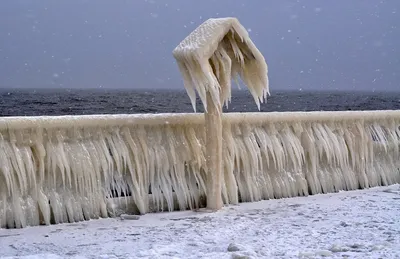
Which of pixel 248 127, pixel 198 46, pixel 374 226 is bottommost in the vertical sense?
pixel 374 226

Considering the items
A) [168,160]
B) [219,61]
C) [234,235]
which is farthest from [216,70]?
[234,235]

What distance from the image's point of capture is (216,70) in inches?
195

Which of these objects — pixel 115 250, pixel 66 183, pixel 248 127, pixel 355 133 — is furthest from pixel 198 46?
pixel 355 133

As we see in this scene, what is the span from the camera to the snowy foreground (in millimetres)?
3654

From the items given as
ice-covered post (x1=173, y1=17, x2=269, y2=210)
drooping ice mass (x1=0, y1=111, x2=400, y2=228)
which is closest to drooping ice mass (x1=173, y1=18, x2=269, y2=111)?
ice-covered post (x1=173, y1=17, x2=269, y2=210)

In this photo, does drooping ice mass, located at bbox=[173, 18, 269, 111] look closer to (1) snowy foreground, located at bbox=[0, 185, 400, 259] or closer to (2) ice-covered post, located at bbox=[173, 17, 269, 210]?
(2) ice-covered post, located at bbox=[173, 17, 269, 210]

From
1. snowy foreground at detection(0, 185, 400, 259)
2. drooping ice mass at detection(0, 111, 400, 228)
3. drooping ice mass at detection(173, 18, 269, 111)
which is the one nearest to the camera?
Result: snowy foreground at detection(0, 185, 400, 259)

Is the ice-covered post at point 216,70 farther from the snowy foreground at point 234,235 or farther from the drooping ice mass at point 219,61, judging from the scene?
the snowy foreground at point 234,235

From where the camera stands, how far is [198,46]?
15.4 ft

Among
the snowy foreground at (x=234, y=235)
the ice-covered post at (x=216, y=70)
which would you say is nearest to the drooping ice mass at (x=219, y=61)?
the ice-covered post at (x=216, y=70)

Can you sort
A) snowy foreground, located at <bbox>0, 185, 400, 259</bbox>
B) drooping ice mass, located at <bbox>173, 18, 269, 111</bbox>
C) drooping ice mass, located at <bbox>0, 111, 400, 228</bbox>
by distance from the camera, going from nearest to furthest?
snowy foreground, located at <bbox>0, 185, 400, 259</bbox>, drooping ice mass, located at <bbox>0, 111, 400, 228</bbox>, drooping ice mass, located at <bbox>173, 18, 269, 111</bbox>

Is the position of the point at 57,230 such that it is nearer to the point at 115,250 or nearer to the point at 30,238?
the point at 30,238

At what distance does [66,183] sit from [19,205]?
14.9 inches

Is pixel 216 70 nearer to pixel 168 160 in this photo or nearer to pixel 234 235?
pixel 168 160
